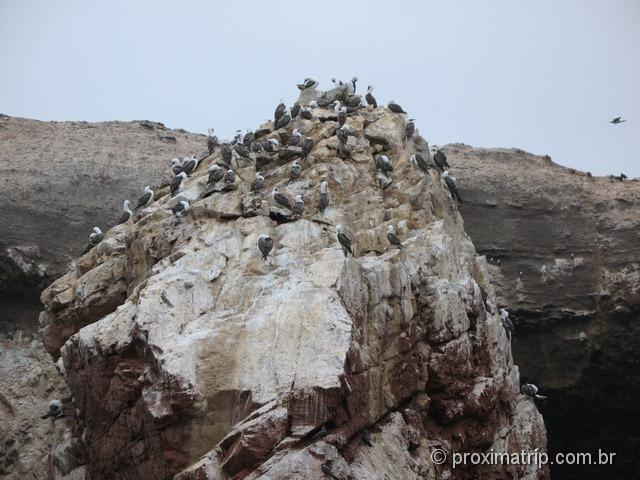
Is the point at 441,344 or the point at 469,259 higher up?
the point at 469,259

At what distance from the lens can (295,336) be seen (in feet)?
65.4

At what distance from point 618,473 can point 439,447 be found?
53.9ft

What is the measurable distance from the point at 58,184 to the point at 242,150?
13.0m

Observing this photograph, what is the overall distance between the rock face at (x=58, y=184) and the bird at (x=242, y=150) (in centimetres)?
979

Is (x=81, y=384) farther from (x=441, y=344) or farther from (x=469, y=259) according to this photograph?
(x=469, y=259)

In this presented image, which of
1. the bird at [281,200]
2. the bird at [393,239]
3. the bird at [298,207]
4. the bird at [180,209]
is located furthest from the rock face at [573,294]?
the bird at [180,209]

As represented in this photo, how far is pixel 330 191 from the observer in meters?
25.7

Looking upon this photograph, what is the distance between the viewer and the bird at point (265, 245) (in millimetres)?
22250

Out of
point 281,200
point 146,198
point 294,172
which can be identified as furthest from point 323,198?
point 146,198

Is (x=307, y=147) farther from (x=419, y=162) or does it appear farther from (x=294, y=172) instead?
(x=419, y=162)

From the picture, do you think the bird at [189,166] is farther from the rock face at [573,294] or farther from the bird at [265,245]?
the rock face at [573,294]

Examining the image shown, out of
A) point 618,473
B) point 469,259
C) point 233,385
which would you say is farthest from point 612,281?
point 233,385

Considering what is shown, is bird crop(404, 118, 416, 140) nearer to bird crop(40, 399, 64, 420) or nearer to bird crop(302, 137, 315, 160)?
bird crop(302, 137, 315, 160)

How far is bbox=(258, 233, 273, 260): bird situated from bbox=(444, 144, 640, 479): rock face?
14910 millimetres
